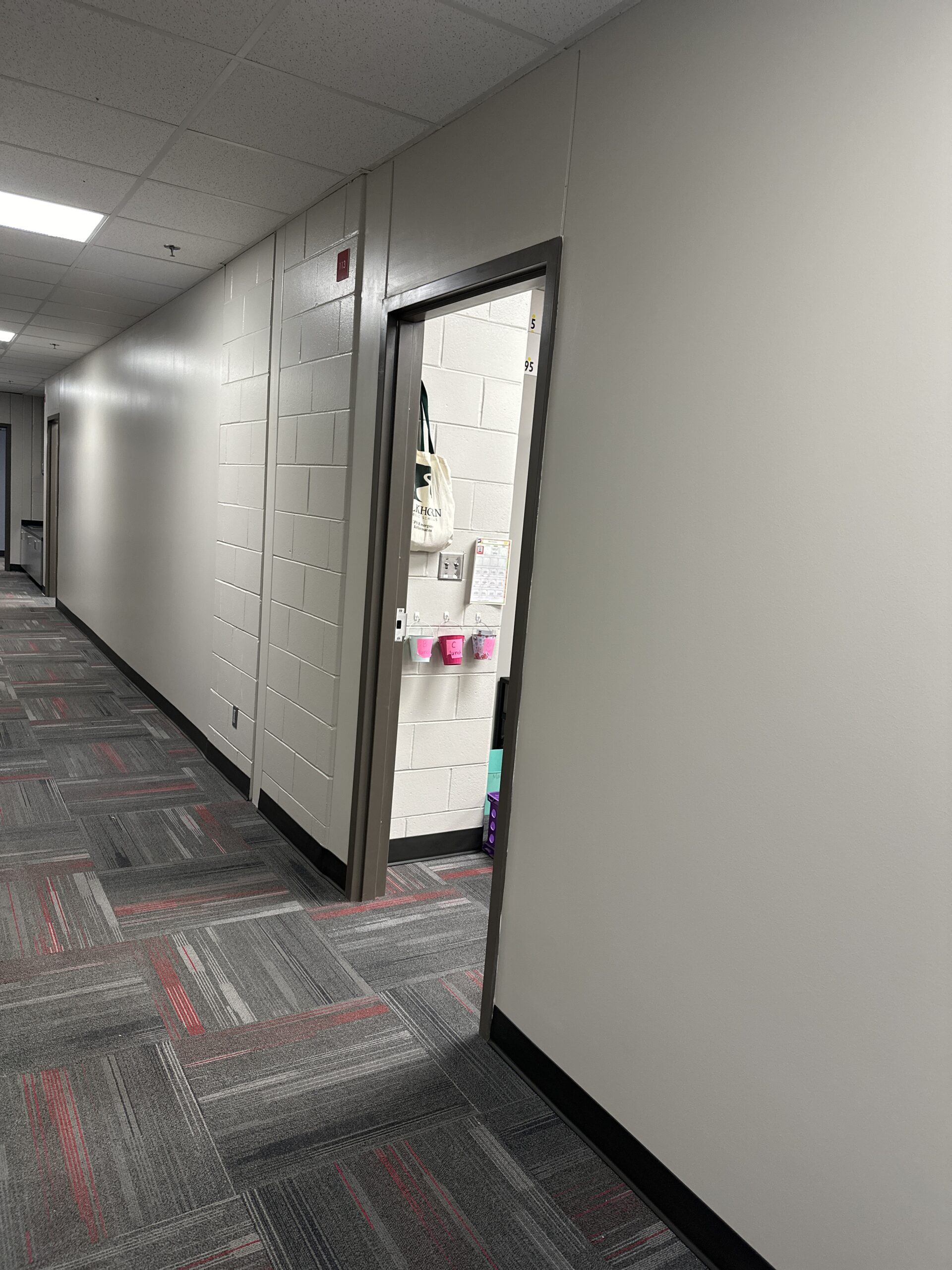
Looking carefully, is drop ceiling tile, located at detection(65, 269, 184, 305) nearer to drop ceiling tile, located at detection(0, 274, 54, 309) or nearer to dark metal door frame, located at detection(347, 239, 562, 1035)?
drop ceiling tile, located at detection(0, 274, 54, 309)

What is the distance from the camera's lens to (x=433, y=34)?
6.27ft

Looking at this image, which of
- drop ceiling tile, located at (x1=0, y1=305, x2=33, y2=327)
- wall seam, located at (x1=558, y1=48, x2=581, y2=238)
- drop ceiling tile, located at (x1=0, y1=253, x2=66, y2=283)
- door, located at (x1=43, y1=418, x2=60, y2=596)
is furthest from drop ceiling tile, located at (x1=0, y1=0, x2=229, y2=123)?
door, located at (x1=43, y1=418, x2=60, y2=596)

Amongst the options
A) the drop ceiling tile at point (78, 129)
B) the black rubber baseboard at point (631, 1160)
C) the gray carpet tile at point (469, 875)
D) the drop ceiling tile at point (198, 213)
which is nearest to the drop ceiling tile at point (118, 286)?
the drop ceiling tile at point (198, 213)

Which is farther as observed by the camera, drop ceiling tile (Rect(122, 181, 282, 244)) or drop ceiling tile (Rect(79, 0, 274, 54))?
drop ceiling tile (Rect(122, 181, 282, 244))

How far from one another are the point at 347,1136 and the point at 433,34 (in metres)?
2.36

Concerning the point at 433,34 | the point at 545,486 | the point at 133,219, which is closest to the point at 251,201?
the point at 133,219

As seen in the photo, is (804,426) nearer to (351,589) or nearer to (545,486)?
(545,486)

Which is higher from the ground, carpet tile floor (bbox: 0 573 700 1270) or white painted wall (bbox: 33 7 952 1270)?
white painted wall (bbox: 33 7 952 1270)

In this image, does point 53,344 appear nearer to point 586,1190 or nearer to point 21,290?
point 21,290

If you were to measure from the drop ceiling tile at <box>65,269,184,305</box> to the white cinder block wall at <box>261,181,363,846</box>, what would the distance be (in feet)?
5.30

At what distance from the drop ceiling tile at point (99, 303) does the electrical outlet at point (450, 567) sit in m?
3.03

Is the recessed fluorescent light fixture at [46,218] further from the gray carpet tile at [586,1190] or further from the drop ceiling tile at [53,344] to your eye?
the gray carpet tile at [586,1190]

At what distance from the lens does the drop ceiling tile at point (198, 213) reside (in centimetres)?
316

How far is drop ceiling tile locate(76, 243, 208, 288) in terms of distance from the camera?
4074mm
